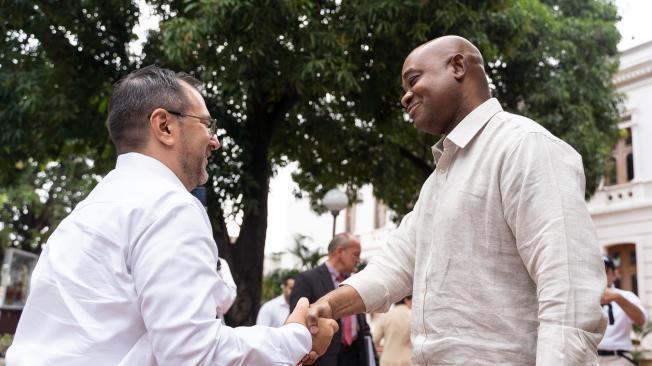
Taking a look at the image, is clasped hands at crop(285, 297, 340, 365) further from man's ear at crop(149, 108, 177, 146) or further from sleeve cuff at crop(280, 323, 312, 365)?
man's ear at crop(149, 108, 177, 146)

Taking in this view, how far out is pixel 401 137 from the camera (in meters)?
13.9

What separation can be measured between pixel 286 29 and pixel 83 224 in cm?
782

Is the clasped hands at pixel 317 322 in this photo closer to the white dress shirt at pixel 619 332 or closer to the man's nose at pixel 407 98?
the man's nose at pixel 407 98

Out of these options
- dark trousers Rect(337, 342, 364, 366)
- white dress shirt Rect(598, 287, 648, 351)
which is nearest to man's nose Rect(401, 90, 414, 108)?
white dress shirt Rect(598, 287, 648, 351)

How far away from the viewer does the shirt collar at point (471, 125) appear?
2350 millimetres

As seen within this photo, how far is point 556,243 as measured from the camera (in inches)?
76.5

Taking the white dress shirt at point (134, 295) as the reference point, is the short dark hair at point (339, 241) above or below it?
above

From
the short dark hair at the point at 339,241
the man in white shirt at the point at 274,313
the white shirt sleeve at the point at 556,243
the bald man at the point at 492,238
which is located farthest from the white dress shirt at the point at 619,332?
the white shirt sleeve at the point at 556,243

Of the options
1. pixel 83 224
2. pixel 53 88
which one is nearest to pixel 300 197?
pixel 53 88

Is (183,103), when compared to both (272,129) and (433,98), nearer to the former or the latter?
(433,98)

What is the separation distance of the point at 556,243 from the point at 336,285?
190 inches

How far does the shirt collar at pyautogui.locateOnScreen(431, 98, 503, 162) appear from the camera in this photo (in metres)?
2.35

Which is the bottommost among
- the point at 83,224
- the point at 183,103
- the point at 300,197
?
the point at 83,224

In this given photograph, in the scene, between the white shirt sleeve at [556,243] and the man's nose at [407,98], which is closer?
the white shirt sleeve at [556,243]
